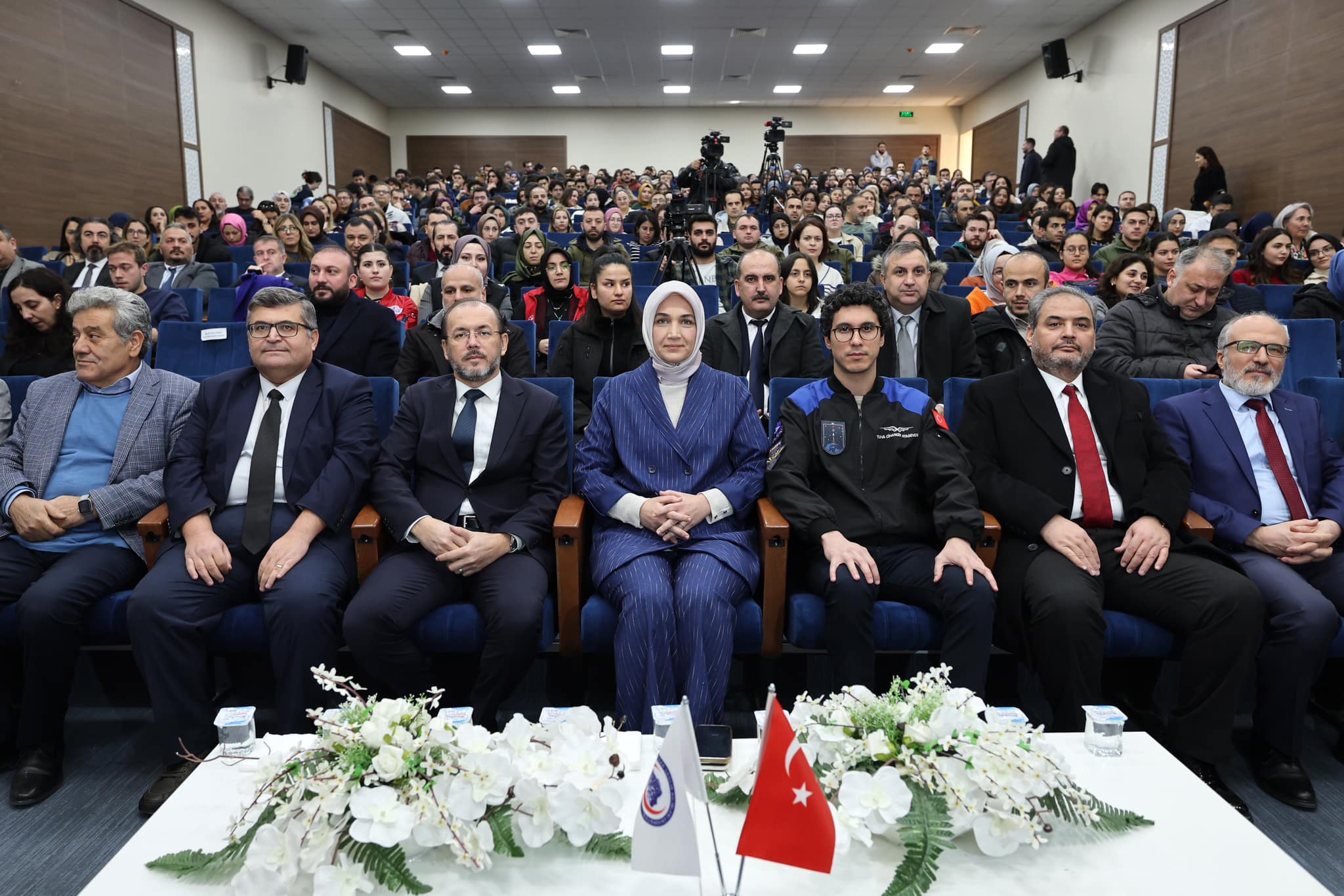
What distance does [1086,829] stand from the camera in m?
1.17

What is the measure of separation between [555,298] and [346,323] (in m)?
1.13

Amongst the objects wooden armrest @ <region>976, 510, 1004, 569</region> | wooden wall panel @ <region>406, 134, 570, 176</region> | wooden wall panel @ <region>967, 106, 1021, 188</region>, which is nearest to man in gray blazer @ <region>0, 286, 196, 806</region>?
wooden armrest @ <region>976, 510, 1004, 569</region>

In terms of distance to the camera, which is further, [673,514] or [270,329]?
[270,329]

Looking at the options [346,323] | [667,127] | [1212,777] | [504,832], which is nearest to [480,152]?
[667,127]

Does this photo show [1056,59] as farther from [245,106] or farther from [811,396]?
[811,396]

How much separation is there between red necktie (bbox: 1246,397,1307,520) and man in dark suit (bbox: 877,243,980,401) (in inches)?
36.7

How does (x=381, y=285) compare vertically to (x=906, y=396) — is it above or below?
above

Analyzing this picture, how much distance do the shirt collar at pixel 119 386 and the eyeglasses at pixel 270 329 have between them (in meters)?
0.38

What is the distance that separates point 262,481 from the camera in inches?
89.1

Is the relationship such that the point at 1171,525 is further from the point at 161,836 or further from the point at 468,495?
the point at 161,836

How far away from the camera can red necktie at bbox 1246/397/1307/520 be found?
229 cm

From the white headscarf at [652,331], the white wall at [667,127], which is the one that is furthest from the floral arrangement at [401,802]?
the white wall at [667,127]

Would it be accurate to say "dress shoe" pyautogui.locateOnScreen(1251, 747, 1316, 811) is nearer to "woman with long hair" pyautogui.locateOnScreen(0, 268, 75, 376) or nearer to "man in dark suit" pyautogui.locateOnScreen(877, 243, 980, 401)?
"man in dark suit" pyautogui.locateOnScreen(877, 243, 980, 401)

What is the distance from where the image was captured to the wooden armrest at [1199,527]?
2209 millimetres
